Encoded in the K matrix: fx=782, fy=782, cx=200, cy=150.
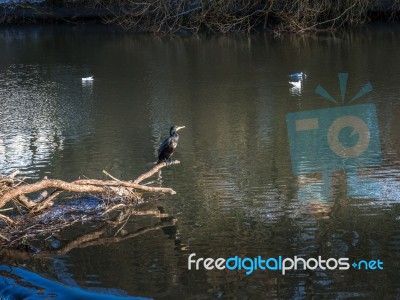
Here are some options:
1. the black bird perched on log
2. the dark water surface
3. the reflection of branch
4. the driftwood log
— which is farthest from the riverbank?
the reflection of branch

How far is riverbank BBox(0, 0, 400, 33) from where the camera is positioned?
2145 cm

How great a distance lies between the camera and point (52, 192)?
7.48 metres

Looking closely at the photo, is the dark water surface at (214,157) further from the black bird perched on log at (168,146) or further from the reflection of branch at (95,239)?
the black bird perched on log at (168,146)

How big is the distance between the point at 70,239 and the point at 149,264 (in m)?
0.97

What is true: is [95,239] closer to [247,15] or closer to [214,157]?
[214,157]

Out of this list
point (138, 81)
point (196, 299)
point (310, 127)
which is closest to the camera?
point (196, 299)

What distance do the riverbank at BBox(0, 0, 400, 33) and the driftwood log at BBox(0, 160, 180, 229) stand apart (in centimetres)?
1418

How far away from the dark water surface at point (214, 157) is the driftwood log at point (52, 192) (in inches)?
10.1

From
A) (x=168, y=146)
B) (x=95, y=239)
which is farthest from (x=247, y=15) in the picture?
(x=95, y=239)

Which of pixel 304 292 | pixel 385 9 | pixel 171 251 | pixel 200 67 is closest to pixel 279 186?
pixel 171 251

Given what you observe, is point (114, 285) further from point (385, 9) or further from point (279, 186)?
point (385, 9)

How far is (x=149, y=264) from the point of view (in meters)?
6.34

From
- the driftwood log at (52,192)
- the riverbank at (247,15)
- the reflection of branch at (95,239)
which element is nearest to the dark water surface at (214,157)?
the reflection of branch at (95,239)

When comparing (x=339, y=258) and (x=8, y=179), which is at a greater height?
(x=8, y=179)
